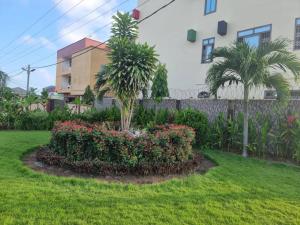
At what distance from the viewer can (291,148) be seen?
701 centimetres

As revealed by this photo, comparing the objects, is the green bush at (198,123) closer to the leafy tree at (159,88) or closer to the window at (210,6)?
the leafy tree at (159,88)

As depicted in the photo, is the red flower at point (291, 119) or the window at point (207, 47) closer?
the red flower at point (291, 119)

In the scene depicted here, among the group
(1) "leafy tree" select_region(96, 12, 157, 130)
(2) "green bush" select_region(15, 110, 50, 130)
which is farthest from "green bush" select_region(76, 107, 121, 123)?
(1) "leafy tree" select_region(96, 12, 157, 130)

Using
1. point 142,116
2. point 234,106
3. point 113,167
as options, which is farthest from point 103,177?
point 142,116

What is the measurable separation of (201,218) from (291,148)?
194 inches

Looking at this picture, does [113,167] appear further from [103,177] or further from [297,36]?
[297,36]

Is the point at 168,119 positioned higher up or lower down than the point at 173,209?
higher up

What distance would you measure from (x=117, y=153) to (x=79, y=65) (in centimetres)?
2825

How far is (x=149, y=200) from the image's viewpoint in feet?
12.3

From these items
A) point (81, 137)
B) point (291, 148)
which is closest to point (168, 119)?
point (291, 148)

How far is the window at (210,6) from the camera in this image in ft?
48.0

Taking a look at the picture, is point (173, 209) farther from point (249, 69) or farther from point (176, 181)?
point (249, 69)

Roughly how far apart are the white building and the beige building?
412 inches

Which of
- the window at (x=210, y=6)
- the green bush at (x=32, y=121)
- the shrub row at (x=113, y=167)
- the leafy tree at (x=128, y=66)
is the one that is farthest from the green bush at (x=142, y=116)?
the window at (x=210, y=6)
